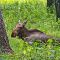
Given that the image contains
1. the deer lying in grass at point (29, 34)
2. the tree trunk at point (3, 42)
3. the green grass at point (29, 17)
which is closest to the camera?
the tree trunk at point (3, 42)

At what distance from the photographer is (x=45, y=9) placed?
63.3 ft

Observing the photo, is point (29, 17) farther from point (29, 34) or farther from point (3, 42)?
point (3, 42)

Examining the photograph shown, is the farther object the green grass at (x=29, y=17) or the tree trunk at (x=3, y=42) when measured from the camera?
the green grass at (x=29, y=17)

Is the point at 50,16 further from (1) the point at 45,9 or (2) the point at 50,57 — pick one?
(2) the point at 50,57

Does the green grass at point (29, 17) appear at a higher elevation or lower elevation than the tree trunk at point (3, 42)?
lower

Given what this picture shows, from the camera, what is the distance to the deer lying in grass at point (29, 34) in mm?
12211

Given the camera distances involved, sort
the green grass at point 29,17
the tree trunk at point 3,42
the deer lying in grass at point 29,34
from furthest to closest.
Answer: the green grass at point 29,17 → the deer lying in grass at point 29,34 → the tree trunk at point 3,42

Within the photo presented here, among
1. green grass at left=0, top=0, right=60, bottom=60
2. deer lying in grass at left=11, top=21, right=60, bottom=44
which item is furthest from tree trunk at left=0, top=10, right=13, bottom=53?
deer lying in grass at left=11, top=21, right=60, bottom=44

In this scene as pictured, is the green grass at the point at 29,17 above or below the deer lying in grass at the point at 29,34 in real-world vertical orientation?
below

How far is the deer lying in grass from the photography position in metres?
12.2

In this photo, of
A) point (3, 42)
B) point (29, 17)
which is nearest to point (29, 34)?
point (3, 42)

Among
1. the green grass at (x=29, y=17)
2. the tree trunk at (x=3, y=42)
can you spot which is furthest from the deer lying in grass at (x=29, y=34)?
the tree trunk at (x=3, y=42)

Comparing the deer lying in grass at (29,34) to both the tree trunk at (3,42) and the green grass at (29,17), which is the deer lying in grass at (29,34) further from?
the tree trunk at (3,42)

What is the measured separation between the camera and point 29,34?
12547mm
